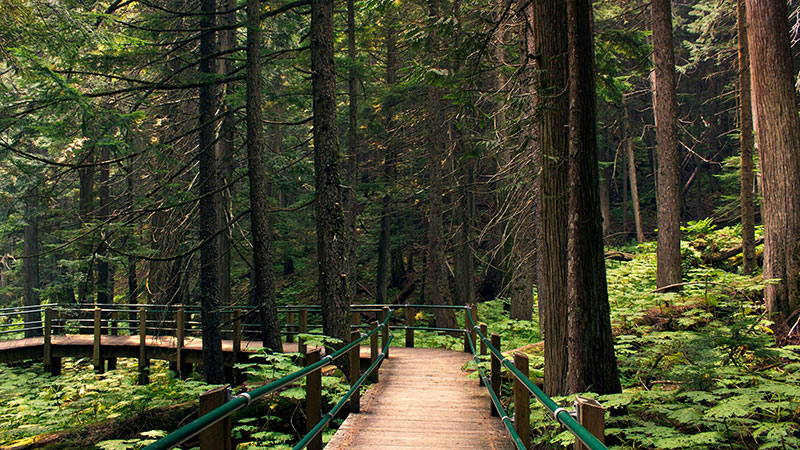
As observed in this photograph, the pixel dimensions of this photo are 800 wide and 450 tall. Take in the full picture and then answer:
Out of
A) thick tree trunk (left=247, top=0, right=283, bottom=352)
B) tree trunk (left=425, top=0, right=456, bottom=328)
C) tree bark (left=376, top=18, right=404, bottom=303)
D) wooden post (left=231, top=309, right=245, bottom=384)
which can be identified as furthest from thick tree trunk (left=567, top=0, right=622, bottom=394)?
tree bark (left=376, top=18, right=404, bottom=303)

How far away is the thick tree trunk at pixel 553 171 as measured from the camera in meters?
5.91

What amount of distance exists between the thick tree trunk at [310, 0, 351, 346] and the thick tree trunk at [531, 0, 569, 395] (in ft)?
15.2

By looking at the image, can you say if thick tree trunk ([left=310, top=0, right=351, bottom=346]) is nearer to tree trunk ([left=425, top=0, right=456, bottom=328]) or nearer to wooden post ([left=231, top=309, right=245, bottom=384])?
wooden post ([left=231, top=309, right=245, bottom=384])

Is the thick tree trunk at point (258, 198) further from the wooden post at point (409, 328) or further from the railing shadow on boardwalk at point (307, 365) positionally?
the wooden post at point (409, 328)

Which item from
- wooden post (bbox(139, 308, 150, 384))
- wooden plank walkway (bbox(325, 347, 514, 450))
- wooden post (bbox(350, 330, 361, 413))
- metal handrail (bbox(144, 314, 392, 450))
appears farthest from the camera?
wooden post (bbox(139, 308, 150, 384))

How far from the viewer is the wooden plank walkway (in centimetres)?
517

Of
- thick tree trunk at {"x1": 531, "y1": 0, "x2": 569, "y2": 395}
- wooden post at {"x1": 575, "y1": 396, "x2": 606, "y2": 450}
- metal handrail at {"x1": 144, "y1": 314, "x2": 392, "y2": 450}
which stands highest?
thick tree trunk at {"x1": 531, "y1": 0, "x2": 569, "y2": 395}

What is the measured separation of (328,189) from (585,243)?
558 centimetres

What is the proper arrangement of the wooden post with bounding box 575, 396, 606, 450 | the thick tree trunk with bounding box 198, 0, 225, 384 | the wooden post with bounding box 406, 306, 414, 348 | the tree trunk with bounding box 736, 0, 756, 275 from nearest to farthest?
the wooden post with bounding box 575, 396, 606, 450, the tree trunk with bounding box 736, 0, 756, 275, the thick tree trunk with bounding box 198, 0, 225, 384, the wooden post with bounding box 406, 306, 414, 348

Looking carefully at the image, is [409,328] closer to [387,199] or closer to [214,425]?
[387,199]

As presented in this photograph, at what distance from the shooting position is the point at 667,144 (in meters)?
11.8

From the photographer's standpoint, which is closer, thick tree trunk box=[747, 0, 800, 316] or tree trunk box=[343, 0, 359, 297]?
thick tree trunk box=[747, 0, 800, 316]

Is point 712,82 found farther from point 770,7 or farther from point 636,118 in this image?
point 770,7

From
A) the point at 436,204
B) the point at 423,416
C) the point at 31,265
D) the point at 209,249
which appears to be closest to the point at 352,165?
the point at 436,204
